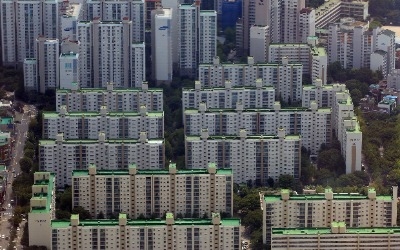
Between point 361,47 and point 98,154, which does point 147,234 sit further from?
point 361,47

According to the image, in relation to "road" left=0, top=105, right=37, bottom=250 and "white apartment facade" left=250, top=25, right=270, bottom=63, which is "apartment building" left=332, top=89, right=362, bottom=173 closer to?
"white apartment facade" left=250, top=25, right=270, bottom=63

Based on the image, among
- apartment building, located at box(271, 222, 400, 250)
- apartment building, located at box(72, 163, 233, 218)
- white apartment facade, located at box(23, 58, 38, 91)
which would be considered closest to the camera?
apartment building, located at box(271, 222, 400, 250)

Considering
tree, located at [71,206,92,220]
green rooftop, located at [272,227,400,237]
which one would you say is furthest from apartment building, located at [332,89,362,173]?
tree, located at [71,206,92,220]

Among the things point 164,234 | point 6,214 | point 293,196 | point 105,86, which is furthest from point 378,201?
point 105,86

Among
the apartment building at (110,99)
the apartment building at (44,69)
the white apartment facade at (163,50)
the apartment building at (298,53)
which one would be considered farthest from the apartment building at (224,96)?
the apartment building at (44,69)

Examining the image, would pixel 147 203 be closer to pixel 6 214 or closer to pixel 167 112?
pixel 6 214

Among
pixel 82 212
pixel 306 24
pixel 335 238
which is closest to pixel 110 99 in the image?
pixel 82 212
